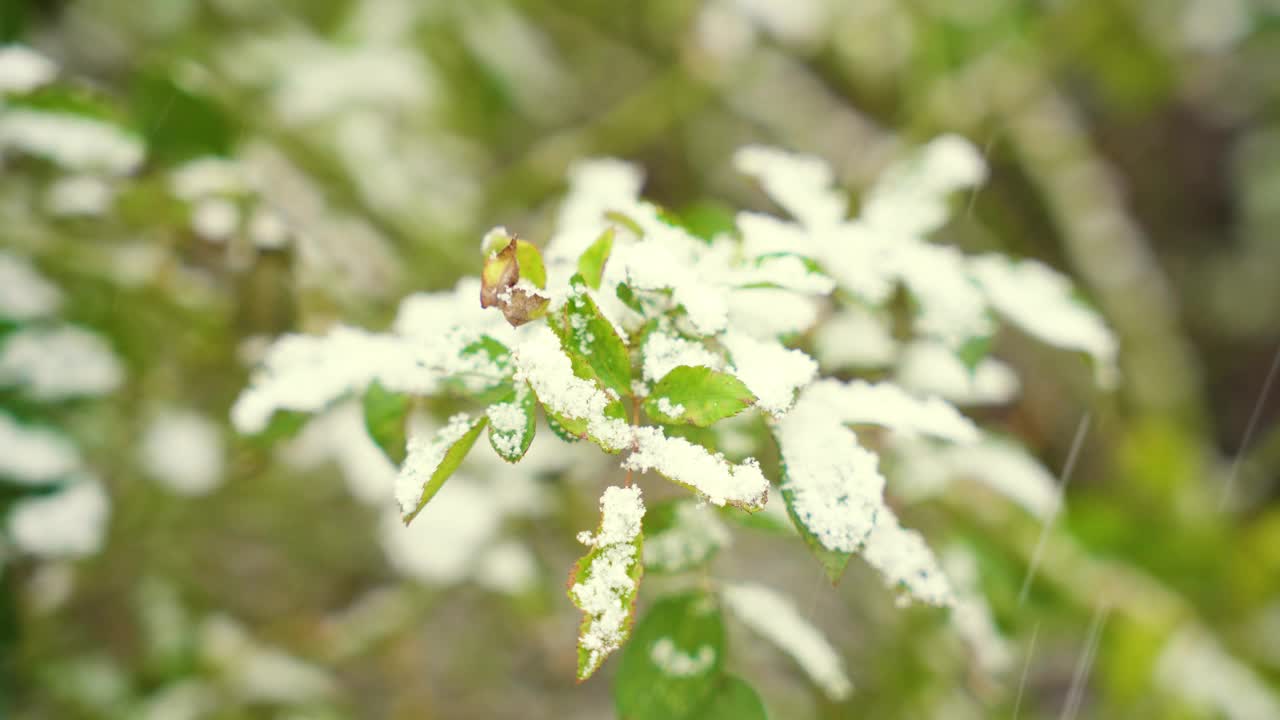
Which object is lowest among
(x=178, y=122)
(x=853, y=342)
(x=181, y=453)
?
(x=181, y=453)

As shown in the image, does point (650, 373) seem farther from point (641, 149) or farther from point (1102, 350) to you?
point (641, 149)

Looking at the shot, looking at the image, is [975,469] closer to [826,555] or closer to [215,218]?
[826,555]

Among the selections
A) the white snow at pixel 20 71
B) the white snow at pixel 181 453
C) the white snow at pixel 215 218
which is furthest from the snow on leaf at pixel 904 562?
the white snow at pixel 181 453

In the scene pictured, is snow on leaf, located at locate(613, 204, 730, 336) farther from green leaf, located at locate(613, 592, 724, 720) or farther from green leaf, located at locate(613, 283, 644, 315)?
green leaf, located at locate(613, 592, 724, 720)

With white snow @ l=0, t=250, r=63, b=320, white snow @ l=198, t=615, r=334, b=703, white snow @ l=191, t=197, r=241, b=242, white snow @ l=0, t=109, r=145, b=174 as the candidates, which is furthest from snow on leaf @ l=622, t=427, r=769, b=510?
white snow @ l=198, t=615, r=334, b=703

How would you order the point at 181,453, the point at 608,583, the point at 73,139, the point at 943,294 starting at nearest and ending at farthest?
the point at 608,583, the point at 943,294, the point at 73,139, the point at 181,453

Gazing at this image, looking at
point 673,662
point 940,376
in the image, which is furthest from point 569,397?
point 940,376

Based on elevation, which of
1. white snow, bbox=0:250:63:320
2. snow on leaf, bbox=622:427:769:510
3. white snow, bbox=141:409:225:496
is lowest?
white snow, bbox=141:409:225:496
